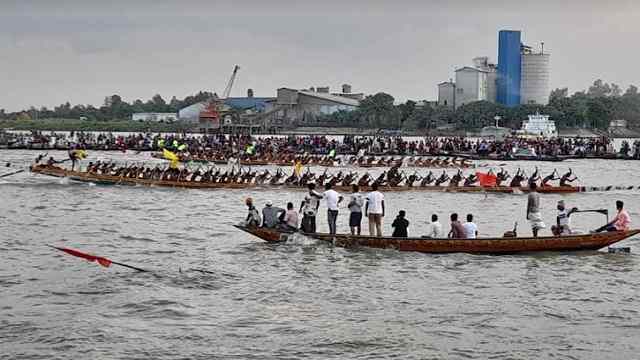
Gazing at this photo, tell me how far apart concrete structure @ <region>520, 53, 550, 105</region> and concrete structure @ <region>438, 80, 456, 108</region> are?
1334 centimetres

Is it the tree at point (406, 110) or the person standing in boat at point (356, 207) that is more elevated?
the tree at point (406, 110)

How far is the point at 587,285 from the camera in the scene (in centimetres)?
2248

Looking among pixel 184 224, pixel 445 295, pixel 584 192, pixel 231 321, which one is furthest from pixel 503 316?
pixel 584 192

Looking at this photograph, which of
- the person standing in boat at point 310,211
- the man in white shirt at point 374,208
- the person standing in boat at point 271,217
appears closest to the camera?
the man in white shirt at point 374,208

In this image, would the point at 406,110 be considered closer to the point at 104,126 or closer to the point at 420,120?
the point at 420,120

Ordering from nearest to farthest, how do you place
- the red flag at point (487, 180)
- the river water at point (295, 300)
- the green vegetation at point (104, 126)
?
1. the river water at point (295, 300)
2. the red flag at point (487, 180)
3. the green vegetation at point (104, 126)

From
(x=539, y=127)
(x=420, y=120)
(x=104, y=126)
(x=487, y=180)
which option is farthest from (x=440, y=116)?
(x=487, y=180)

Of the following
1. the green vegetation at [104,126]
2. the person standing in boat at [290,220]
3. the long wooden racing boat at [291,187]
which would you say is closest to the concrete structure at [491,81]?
the green vegetation at [104,126]

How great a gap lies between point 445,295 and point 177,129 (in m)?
156

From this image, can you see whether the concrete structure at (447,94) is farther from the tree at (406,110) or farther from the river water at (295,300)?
the river water at (295,300)

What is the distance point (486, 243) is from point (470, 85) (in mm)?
148465

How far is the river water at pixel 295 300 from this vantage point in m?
16.8

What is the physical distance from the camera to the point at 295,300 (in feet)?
66.7

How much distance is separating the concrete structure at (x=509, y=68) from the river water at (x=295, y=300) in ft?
435
